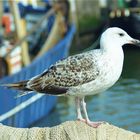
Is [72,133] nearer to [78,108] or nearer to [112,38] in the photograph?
[78,108]

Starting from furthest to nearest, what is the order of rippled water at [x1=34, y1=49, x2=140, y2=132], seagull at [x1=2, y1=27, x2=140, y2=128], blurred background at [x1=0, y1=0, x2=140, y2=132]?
rippled water at [x1=34, y1=49, x2=140, y2=132], blurred background at [x1=0, y1=0, x2=140, y2=132], seagull at [x1=2, y1=27, x2=140, y2=128]

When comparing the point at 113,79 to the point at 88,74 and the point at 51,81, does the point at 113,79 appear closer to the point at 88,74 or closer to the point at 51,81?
the point at 88,74

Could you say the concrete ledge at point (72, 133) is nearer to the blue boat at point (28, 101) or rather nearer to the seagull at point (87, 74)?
the seagull at point (87, 74)

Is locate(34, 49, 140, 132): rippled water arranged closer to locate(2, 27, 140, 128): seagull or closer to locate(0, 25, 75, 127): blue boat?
locate(0, 25, 75, 127): blue boat

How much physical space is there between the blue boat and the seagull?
20.3ft

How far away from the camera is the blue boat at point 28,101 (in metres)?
11.8

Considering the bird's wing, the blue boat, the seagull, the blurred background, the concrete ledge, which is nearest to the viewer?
the concrete ledge

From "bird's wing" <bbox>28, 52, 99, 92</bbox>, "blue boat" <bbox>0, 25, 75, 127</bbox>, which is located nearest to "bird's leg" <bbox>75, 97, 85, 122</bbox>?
"bird's wing" <bbox>28, 52, 99, 92</bbox>

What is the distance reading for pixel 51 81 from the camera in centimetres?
489

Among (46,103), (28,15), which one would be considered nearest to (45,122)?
(46,103)

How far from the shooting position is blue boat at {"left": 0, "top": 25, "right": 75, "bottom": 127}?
464 inches

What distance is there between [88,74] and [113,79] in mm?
255

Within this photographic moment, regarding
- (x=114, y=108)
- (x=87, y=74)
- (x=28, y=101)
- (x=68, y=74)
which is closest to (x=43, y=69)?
(x=28, y=101)

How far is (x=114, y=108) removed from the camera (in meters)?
15.1
